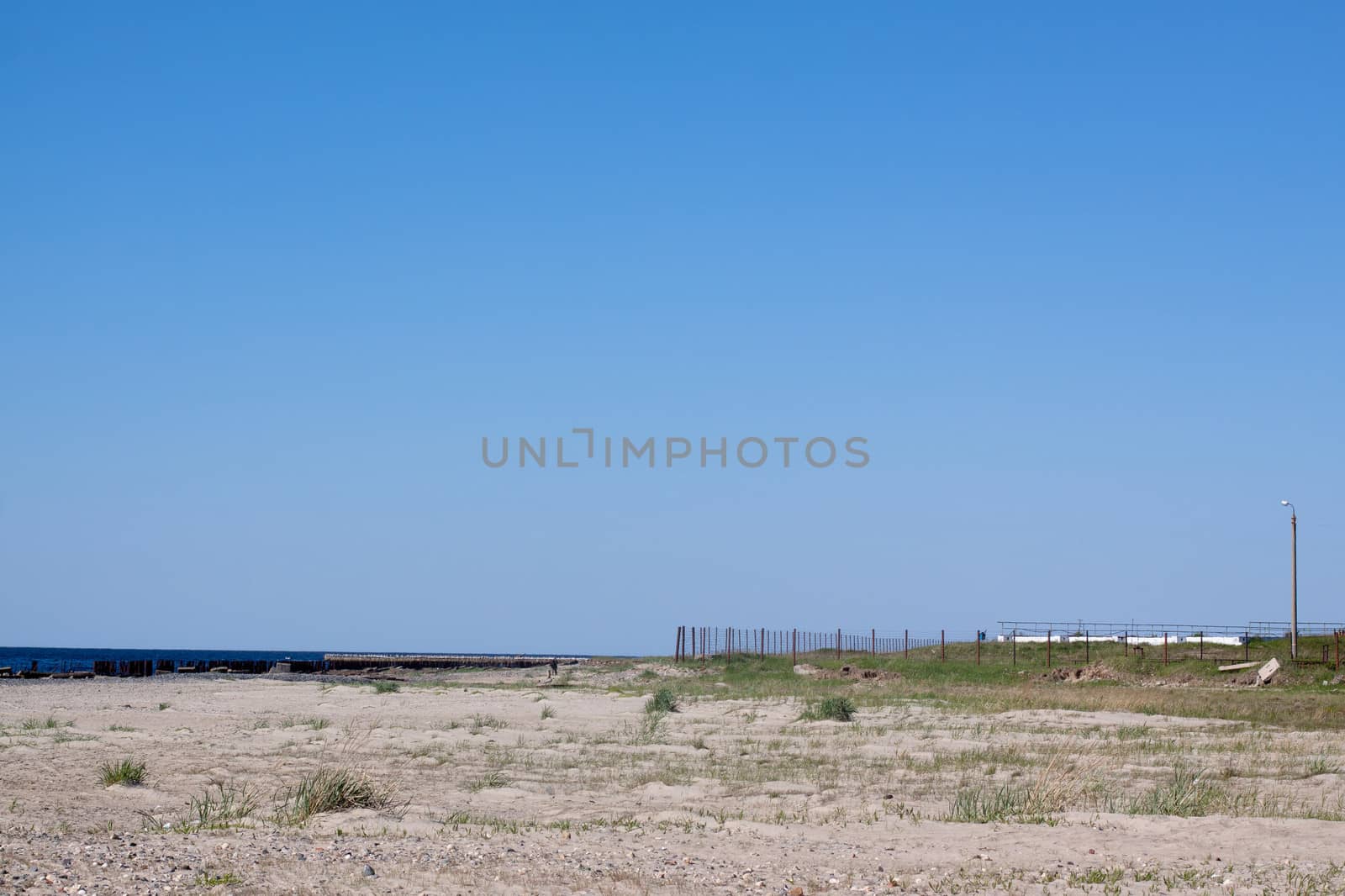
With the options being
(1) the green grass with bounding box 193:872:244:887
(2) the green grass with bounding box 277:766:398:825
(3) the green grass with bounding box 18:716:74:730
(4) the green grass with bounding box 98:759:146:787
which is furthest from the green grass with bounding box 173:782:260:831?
(3) the green grass with bounding box 18:716:74:730

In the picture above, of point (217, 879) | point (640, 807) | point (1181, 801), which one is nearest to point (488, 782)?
point (640, 807)

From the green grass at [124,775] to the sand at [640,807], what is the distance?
25 centimetres

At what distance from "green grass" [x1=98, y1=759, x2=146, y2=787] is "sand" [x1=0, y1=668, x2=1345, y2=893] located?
0.82 ft

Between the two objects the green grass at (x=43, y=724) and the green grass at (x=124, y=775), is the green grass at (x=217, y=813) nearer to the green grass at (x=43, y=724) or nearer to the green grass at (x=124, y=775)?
the green grass at (x=124, y=775)

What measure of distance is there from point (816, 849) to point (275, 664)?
8058 centimetres

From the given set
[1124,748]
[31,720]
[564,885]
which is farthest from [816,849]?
[31,720]

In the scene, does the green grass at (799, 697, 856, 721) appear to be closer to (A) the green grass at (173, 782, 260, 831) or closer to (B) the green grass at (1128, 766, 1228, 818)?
(B) the green grass at (1128, 766, 1228, 818)

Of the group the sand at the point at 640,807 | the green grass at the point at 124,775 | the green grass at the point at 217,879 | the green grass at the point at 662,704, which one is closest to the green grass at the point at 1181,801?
the sand at the point at 640,807

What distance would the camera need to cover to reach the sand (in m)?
8.74

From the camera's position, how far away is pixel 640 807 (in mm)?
13930

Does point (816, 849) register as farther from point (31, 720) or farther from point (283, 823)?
point (31, 720)

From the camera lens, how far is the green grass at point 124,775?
1466cm

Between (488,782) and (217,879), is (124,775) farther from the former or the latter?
(217,879)

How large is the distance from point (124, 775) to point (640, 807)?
6.49 meters
